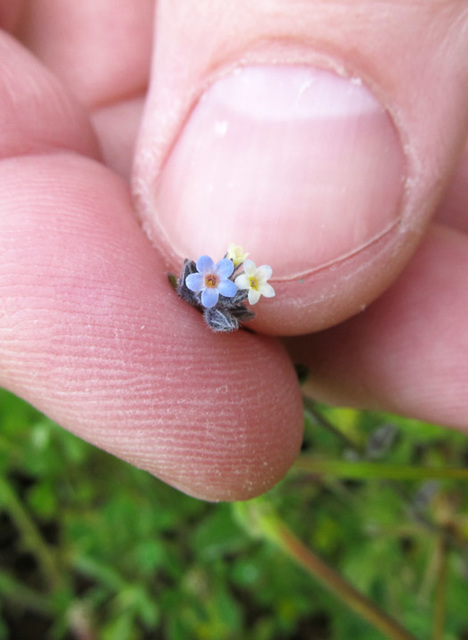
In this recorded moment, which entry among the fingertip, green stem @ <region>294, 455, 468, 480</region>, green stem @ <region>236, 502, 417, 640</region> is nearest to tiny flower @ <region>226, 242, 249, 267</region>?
the fingertip

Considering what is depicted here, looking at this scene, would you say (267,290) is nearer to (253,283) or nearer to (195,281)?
(253,283)

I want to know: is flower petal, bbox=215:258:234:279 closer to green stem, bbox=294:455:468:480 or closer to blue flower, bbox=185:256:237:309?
blue flower, bbox=185:256:237:309

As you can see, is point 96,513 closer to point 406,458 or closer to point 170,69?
point 406,458

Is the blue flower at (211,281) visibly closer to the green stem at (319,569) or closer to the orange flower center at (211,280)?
the orange flower center at (211,280)

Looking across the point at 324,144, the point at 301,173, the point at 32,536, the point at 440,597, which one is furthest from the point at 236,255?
the point at 32,536

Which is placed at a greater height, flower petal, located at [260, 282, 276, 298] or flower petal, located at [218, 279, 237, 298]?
flower petal, located at [218, 279, 237, 298]

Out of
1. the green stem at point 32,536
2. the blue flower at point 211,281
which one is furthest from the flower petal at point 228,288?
the green stem at point 32,536
